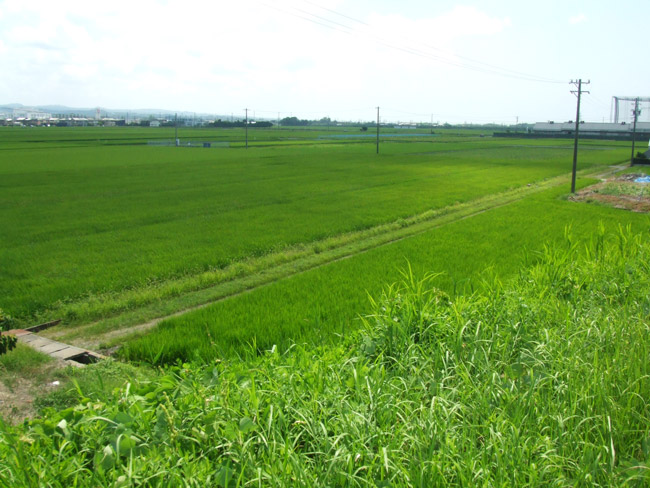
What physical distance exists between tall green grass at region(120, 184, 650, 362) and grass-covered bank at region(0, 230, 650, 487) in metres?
0.69

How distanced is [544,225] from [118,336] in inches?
493

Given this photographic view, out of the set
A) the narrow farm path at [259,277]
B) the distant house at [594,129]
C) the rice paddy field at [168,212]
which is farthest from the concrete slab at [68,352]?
the distant house at [594,129]

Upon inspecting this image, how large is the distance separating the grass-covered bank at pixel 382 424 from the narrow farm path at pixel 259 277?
11.0 ft

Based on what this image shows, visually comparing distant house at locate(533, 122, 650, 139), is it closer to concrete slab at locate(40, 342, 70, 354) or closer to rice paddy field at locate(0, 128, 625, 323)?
rice paddy field at locate(0, 128, 625, 323)

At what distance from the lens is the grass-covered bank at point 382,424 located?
2.89 m

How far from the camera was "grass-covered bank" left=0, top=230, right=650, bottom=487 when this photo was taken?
2.89 m

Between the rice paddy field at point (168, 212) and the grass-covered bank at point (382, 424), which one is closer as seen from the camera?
the grass-covered bank at point (382, 424)

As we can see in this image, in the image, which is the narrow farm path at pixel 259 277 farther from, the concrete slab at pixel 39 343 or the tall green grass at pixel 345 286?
the tall green grass at pixel 345 286

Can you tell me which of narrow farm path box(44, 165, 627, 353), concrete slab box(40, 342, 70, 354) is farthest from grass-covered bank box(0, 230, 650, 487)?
narrow farm path box(44, 165, 627, 353)

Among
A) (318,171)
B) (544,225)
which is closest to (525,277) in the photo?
(544,225)

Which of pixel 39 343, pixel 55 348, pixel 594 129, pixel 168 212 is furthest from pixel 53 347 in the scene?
pixel 594 129

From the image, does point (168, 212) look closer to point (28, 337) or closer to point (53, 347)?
point (28, 337)

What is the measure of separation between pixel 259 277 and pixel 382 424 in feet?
22.5

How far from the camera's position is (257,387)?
3.97 meters
